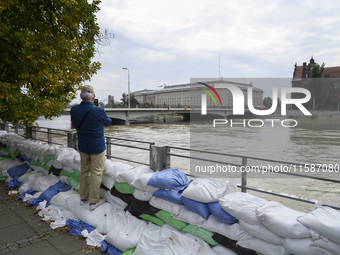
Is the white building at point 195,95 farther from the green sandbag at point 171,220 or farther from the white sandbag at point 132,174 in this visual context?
the green sandbag at point 171,220

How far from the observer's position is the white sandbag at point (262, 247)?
217cm

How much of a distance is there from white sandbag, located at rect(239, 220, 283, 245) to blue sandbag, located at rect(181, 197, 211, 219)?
39cm

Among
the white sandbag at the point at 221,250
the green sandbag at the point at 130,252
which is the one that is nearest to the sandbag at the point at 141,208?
the green sandbag at the point at 130,252

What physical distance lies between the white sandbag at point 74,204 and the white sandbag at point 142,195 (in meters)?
1.05

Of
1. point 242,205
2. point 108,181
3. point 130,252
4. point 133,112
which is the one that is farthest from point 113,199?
point 133,112

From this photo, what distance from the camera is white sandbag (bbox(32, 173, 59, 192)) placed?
4.73m

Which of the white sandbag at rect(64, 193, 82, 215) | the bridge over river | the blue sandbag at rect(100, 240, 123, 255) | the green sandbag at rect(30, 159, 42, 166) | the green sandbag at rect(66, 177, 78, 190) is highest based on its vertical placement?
the bridge over river

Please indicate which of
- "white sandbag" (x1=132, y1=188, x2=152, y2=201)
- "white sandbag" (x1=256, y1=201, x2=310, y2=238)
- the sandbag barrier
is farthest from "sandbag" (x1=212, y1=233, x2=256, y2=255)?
"white sandbag" (x1=132, y1=188, x2=152, y2=201)

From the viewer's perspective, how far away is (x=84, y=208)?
149 inches

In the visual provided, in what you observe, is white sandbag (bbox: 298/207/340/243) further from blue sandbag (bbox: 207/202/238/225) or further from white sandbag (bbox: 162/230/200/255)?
white sandbag (bbox: 162/230/200/255)

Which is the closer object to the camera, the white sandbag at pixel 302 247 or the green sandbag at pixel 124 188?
the white sandbag at pixel 302 247

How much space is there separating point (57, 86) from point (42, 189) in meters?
2.32

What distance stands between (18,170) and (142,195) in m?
3.82

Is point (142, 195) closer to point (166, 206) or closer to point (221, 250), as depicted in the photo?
point (166, 206)
